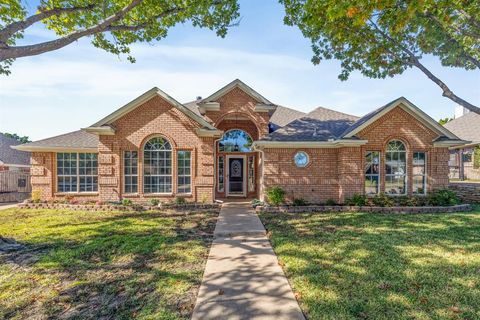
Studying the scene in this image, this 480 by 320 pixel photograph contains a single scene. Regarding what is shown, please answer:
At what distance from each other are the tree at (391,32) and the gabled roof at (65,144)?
12133 millimetres

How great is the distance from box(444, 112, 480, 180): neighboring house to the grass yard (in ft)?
81.9

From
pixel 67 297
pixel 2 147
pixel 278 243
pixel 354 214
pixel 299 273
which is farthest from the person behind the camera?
pixel 2 147

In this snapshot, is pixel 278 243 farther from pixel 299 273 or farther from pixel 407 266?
pixel 407 266

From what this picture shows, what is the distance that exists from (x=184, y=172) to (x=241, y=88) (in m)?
5.74

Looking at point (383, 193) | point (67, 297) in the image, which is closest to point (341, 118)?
point (383, 193)

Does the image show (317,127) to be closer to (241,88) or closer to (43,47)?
(241,88)

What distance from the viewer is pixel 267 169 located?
1220cm

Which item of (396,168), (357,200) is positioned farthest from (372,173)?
(357,200)

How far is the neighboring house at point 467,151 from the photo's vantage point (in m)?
21.5

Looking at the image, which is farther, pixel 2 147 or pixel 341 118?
pixel 2 147

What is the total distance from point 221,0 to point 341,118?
31.5 ft

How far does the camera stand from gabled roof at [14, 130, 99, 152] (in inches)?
507

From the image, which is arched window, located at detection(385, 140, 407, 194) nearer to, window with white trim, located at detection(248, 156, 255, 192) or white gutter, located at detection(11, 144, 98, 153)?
window with white trim, located at detection(248, 156, 255, 192)

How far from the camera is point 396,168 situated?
474 inches
